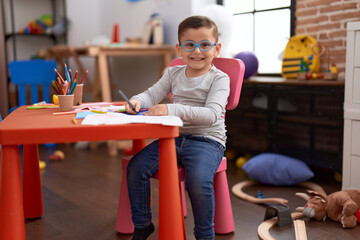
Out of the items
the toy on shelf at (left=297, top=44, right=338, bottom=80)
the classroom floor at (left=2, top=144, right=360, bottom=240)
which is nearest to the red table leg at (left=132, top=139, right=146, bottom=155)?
the classroom floor at (left=2, top=144, right=360, bottom=240)

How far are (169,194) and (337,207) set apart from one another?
98 centimetres

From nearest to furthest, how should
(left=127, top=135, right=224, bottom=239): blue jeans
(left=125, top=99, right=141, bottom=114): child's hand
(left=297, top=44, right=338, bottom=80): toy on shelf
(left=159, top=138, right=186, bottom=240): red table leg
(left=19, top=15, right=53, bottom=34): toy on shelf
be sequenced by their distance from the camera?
(left=159, top=138, right=186, bottom=240): red table leg → (left=127, top=135, right=224, bottom=239): blue jeans → (left=125, top=99, right=141, bottom=114): child's hand → (left=297, top=44, right=338, bottom=80): toy on shelf → (left=19, top=15, right=53, bottom=34): toy on shelf

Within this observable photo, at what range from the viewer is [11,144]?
1217mm

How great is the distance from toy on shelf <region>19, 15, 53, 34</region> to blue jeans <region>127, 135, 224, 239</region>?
13.6 feet

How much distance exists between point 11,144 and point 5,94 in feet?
6.47

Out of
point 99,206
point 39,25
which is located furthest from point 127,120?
point 39,25

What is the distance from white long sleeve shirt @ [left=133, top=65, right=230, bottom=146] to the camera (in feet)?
4.80

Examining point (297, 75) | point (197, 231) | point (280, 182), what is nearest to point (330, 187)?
point (280, 182)

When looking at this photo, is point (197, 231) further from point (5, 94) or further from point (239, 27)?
point (239, 27)

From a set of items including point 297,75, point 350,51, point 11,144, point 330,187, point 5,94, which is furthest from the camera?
point 5,94

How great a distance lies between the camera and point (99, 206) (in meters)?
2.21

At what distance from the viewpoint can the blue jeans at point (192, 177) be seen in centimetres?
142

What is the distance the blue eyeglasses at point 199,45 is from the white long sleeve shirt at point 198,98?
10cm

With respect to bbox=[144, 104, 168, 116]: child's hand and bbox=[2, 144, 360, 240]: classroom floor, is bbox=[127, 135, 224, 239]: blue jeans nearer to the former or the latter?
bbox=[144, 104, 168, 116]: child's hand
